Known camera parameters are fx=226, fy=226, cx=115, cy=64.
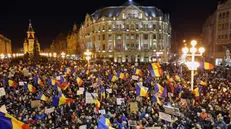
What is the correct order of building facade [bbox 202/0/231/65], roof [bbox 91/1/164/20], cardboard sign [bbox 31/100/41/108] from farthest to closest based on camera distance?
roof [bbox 91/1/164/20] < building facade [bbox 202/0/231/65] < cardboard sign [bbox 31/100/41/108]

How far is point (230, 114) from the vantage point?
515 inches

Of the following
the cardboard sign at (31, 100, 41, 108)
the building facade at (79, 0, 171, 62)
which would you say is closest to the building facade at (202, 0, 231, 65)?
the building facade at (79, 0, 171, 62)

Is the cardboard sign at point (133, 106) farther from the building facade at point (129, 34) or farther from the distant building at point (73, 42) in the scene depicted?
the distant building at point (73, 42)

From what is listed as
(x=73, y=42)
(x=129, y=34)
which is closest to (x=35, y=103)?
(x=129, y=34)

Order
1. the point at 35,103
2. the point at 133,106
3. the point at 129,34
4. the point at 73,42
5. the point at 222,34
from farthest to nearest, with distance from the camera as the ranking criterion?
1. the point at 73,42
2. the point at 129,34
3. the point at 222,34
4. the point at 35,103
5. the point at 133,106

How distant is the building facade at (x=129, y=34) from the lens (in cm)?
7088

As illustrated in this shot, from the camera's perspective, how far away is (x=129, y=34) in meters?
71.8

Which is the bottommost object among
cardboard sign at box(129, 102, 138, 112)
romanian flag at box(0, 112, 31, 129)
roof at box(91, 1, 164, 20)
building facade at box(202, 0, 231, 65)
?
cardboard sign at box(129, 102, 138, 112)

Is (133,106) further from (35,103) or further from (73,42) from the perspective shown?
(73,42)

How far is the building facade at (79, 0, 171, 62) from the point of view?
2790 inches

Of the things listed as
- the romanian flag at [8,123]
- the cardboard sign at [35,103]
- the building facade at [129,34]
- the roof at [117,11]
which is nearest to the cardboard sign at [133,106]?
the cardboard sign at [35,103]

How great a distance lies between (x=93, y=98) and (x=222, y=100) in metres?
8.91

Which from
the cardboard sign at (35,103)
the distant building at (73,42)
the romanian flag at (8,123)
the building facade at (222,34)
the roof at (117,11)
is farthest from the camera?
the distant building at (73,42)

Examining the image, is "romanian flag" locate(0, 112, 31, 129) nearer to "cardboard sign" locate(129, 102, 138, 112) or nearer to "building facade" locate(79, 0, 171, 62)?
"cardboard sign" locate(129, 102, 138, 112)
